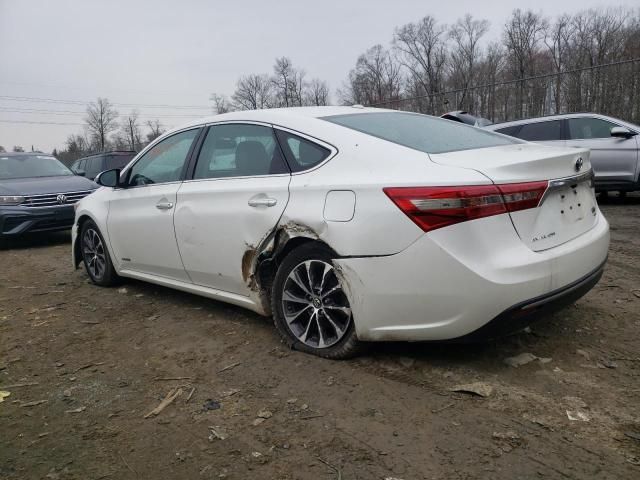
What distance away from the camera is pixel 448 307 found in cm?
263

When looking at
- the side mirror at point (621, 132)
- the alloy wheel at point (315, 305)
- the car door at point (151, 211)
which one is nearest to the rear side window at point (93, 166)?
the car door at point (151, 211)

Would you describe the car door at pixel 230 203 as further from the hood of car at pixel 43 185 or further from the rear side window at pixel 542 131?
the rear side window at pixel 542 131

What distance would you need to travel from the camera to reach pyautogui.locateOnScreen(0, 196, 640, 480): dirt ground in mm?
2213

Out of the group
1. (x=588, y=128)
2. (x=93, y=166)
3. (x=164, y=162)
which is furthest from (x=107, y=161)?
(x=588, y=128)

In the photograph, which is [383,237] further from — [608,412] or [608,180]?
[608,180]

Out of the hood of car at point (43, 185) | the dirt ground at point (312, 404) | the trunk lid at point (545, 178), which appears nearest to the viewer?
the dirt ground at point (312, 404)

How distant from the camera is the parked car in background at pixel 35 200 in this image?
317 inches

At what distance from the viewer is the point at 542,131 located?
958 centimetres

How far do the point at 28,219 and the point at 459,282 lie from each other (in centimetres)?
756

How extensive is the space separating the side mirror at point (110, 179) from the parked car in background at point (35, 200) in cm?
393

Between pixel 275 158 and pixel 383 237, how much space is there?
110 cm

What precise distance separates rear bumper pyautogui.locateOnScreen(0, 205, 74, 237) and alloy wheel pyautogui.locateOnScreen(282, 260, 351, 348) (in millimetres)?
6325

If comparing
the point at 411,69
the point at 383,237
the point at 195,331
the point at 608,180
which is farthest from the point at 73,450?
the point at 411,69

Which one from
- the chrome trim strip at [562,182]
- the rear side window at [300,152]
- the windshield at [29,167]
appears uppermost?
the windshield at [29,167]
